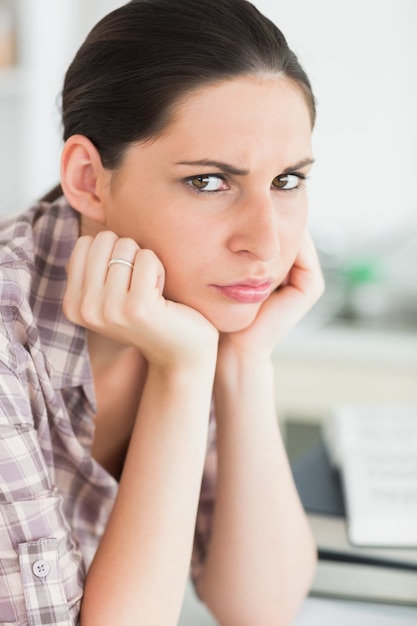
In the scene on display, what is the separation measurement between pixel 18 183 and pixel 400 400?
173 cm

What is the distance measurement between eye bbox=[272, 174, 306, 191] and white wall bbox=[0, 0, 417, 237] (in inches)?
83.5

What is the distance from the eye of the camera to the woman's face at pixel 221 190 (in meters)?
0.93

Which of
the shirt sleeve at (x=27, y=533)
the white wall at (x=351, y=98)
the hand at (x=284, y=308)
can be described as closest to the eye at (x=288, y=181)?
the hand at (x=284, y=308)

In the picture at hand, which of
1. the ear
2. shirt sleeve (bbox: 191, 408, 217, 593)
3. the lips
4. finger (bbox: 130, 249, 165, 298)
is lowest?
shirt sleeve (bbox: 191, 408, 217, 593)

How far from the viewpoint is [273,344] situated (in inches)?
47.4

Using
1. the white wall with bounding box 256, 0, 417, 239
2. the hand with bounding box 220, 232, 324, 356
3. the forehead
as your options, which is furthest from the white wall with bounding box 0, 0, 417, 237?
the forehead

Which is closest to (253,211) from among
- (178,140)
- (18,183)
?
(178,140)

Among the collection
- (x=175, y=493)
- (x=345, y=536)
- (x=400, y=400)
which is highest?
(x=175, y=493)

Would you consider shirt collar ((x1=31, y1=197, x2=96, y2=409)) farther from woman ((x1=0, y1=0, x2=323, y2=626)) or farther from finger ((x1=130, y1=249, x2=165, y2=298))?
finger ((x1=130, y1=249, x2=165, y2=298))

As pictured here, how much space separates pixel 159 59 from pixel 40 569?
1.80ft

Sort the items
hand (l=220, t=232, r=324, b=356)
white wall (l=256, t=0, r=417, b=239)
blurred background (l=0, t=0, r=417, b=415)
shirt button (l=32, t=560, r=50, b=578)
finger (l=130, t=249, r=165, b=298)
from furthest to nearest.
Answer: white wall (l=256, t=0, r=417, b=239) → blurred background (l=0, t=0, r=417, b=415) → hand (l=220, t=232, r=324, b=356) → finger (l=130, t=249, r=165, b=298) → shirt button (l=32, t=560, r=50, b=578)

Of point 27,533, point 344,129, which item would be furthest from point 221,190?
point 344,129

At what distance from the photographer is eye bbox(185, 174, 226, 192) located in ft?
3.11

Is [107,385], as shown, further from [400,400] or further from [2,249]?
[400,400]
